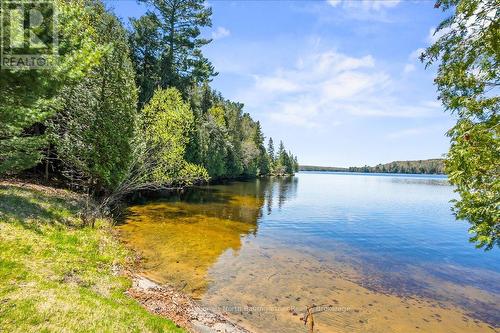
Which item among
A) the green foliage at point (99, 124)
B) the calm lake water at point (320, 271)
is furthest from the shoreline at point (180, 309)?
the green foliage at point (99, 124)

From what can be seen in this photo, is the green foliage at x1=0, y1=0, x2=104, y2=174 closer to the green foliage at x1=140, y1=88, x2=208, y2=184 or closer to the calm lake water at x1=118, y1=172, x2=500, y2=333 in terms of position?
the calm lake water at x1=118, y1=172, x2=500, y2=333

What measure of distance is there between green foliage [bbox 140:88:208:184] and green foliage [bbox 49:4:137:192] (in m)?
3.23

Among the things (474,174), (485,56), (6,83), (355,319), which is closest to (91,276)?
(6,83)

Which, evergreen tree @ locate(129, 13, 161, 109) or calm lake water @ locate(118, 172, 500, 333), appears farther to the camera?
evergreen tree @ locate(129, 13, 161, 109)

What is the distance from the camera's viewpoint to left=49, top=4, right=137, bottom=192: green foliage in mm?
19000

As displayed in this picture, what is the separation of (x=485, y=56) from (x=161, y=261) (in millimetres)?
13777

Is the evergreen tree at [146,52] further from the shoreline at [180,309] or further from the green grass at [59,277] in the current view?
the shoreline at [180,309]

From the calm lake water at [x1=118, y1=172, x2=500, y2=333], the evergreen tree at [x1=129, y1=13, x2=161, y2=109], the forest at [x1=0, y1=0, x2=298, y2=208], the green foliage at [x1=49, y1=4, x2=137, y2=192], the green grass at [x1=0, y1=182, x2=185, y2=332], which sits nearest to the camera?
the green grass at [x1=0, y1=182, x2=185, y2=332]

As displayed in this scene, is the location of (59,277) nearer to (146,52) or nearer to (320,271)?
(320,271)

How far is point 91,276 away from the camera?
9.25 metres

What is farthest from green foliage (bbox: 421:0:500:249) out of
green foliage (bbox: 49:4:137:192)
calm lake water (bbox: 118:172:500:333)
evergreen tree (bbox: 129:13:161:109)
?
evergreen tree (bbox: 129:13:161:109)

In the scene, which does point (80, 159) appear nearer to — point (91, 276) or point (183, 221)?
point (183, 221)

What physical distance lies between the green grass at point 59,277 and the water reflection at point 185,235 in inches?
77.2

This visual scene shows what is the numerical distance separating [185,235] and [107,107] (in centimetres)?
1034
